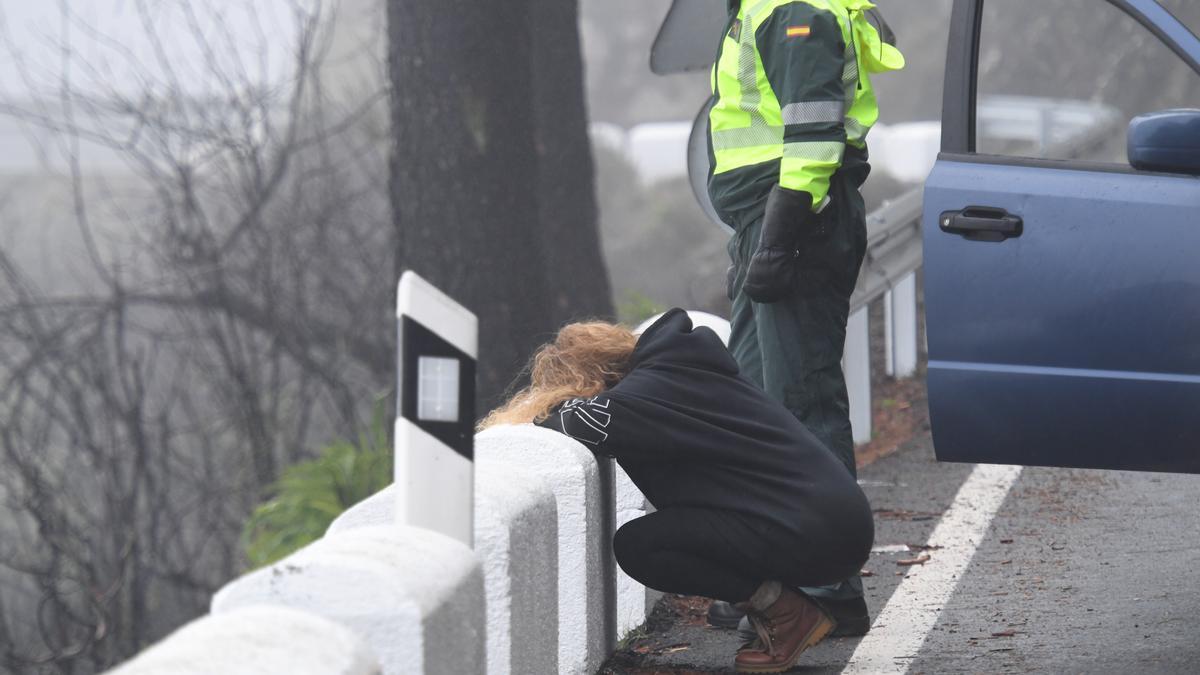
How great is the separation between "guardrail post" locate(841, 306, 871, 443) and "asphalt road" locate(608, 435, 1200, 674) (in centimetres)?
67

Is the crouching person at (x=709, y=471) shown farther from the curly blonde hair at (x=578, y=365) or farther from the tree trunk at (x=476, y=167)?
the tree trunk at (x=476, y=167)

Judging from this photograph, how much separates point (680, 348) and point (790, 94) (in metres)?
0.89

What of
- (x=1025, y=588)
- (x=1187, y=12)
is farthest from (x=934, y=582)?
(x=1187, y=12)

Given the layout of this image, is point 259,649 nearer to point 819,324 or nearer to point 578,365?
point 578,365

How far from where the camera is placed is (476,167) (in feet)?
29.5

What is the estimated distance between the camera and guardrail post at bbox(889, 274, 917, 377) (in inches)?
380

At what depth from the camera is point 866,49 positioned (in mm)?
5430

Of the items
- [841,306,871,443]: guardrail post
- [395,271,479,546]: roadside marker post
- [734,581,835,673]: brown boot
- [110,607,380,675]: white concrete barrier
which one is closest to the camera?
[110,607,380,675]: white concrete barrier

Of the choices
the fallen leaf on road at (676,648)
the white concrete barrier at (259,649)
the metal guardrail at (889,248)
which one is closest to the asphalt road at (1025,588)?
the fallen leaf on road at (676,648)

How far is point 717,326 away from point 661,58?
101 centimetres

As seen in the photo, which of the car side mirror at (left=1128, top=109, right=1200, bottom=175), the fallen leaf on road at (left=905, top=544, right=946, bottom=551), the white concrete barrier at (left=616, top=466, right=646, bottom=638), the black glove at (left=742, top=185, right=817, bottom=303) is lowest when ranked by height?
the fallen leaf on road at (left=905, top=544, right=946, bottom=551)

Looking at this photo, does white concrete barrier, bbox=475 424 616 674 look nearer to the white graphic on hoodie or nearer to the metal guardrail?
the white graphic on hoodie

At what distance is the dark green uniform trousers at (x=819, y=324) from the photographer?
5344 mm

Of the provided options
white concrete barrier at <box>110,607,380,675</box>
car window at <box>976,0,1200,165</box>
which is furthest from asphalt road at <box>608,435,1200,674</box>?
car window at <box>976,0,1200,165</box>
